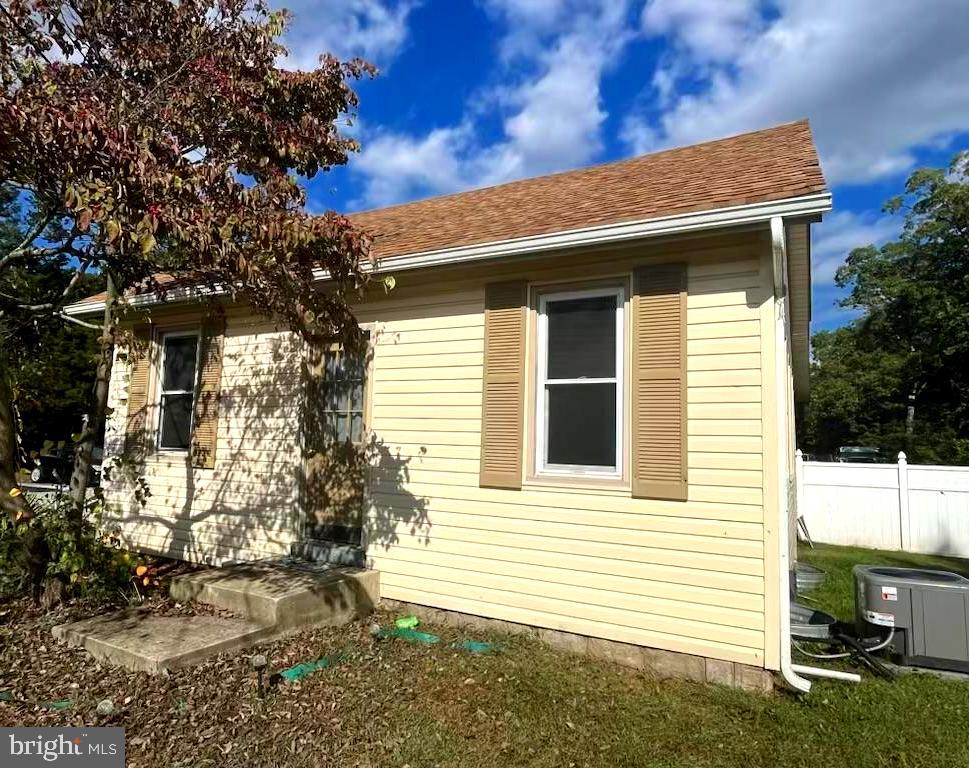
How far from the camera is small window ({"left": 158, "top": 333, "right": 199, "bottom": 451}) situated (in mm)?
7574

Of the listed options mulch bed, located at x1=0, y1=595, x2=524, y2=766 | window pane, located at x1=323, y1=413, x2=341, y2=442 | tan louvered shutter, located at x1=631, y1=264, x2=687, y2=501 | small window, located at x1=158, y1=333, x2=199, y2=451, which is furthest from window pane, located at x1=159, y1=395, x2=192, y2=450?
tan louvered shutter, located at x1=631, y1=264, x2=687, y2=501

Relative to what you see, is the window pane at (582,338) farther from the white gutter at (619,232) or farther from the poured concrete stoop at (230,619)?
the poured concrete stoop at (230,619)

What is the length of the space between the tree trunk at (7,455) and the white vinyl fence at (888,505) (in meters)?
11.5

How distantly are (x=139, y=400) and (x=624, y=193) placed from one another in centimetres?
653

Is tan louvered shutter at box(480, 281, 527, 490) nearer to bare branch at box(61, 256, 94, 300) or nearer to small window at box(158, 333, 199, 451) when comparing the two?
bare branch at box(61, 256, 94, 300)

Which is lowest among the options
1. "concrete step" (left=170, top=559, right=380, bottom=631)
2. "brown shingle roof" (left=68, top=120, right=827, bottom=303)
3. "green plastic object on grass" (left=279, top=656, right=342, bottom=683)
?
"green plastic object on grass" (left=279, top=656, right=342, bottom=683)

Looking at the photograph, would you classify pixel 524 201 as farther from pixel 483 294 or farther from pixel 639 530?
pixel 639 530

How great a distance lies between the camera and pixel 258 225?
4172 millimetres

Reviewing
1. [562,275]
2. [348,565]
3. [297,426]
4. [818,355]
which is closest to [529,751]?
[348,565]

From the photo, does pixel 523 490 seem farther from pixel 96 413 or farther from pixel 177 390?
pixel 177 390

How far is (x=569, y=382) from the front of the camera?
16.4 feet

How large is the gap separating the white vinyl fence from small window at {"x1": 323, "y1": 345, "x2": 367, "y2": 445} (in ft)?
28.8

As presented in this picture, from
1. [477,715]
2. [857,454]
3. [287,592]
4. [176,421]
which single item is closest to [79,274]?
[176,421]

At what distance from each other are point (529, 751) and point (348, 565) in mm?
3012
